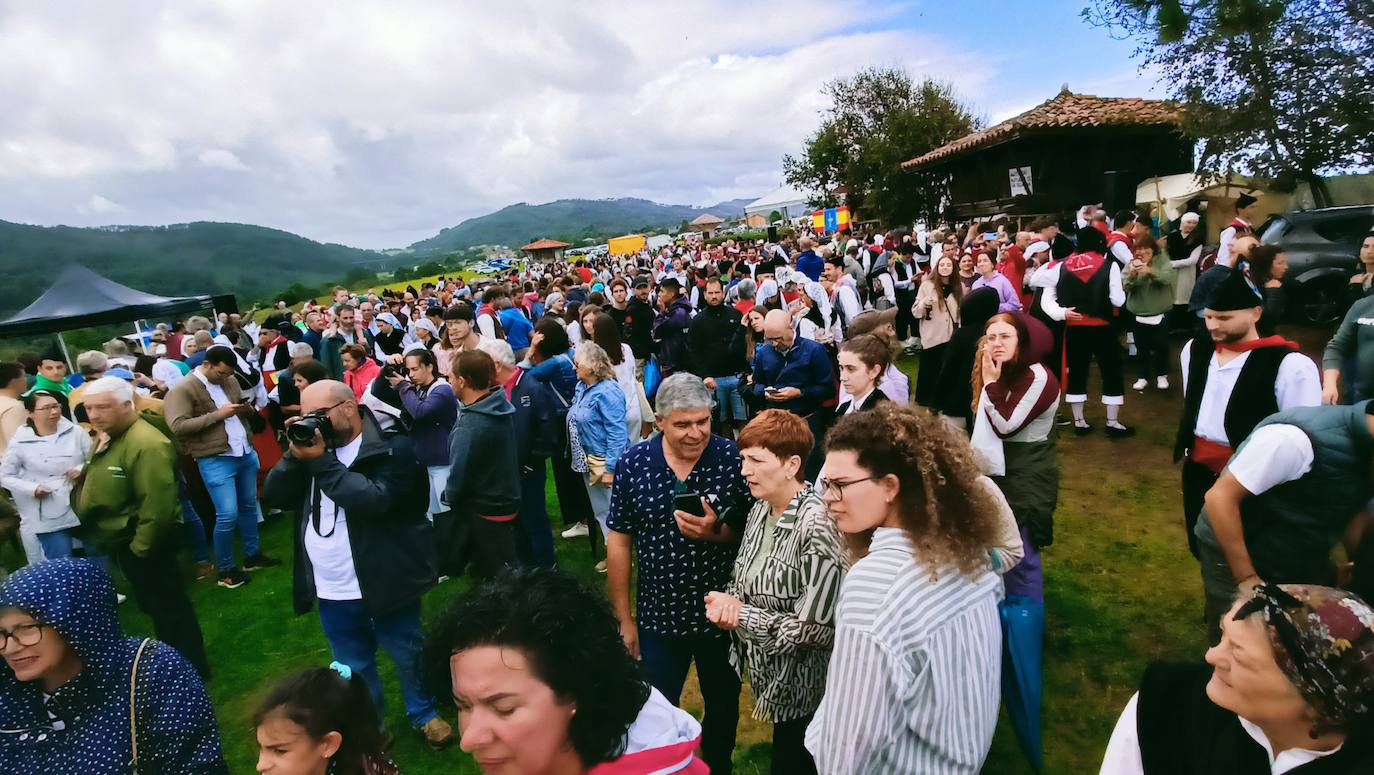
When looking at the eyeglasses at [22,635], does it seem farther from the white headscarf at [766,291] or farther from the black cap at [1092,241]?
the black cap at [1092,241]

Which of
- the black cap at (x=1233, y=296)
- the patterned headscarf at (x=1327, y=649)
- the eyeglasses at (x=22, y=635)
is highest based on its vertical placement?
the black cap at (x=1233, y=296)

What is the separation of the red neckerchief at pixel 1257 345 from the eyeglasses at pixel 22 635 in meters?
4.61

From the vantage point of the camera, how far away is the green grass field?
3299 mm

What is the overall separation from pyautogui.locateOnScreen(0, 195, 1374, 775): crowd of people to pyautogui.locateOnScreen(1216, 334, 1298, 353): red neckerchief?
0.03 meters

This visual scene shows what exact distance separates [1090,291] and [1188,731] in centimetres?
577

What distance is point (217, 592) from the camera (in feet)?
18.6

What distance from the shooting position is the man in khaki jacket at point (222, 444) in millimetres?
5230

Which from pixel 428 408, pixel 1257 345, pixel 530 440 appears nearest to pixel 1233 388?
pixel 1257 345

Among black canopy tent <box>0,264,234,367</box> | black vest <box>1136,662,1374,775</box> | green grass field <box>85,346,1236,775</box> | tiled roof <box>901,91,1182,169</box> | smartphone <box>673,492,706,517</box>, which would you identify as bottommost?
green grass field <box>85,346,1236,775</box>

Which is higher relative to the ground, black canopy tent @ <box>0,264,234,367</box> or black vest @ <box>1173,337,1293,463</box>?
black canopy tent @ <box>0,264,234,367</box>

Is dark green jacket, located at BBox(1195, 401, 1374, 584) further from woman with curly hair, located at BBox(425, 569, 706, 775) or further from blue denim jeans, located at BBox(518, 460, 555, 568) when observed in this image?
blue denim jeans, located at BBox(518, 460, 555, 568)

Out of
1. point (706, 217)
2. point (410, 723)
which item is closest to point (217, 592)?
point (410, 723)

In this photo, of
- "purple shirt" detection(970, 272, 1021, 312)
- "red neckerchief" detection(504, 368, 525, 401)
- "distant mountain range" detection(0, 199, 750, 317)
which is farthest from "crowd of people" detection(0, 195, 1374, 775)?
"distant mountain range" detection(0, 199, 750, 317)

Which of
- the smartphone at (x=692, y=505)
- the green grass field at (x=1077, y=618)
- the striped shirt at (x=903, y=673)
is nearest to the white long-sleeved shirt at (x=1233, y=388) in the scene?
the green grass field at (x=1077, y=618)
